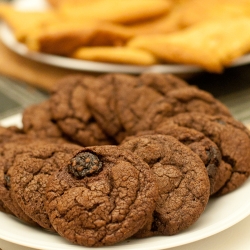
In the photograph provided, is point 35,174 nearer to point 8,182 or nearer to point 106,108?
point 8,182

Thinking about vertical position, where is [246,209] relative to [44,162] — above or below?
below

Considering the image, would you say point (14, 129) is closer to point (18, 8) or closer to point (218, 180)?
point (218, 180)

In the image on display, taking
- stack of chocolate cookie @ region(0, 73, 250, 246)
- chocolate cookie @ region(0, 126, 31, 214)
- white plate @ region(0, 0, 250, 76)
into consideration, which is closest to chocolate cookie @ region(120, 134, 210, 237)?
stack of chocolate cookie @ region(0, 73, 250, 246)

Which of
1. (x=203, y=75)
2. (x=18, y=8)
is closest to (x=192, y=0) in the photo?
(x=203, y=75)

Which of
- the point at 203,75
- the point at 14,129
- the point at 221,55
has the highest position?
the point at 14,129

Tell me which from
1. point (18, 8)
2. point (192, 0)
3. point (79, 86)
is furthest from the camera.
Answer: point (18, 8)

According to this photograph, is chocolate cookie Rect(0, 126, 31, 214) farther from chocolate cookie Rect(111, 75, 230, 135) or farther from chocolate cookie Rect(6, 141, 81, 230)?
chocolate cookie Rect(111, 75, 230, 135)
